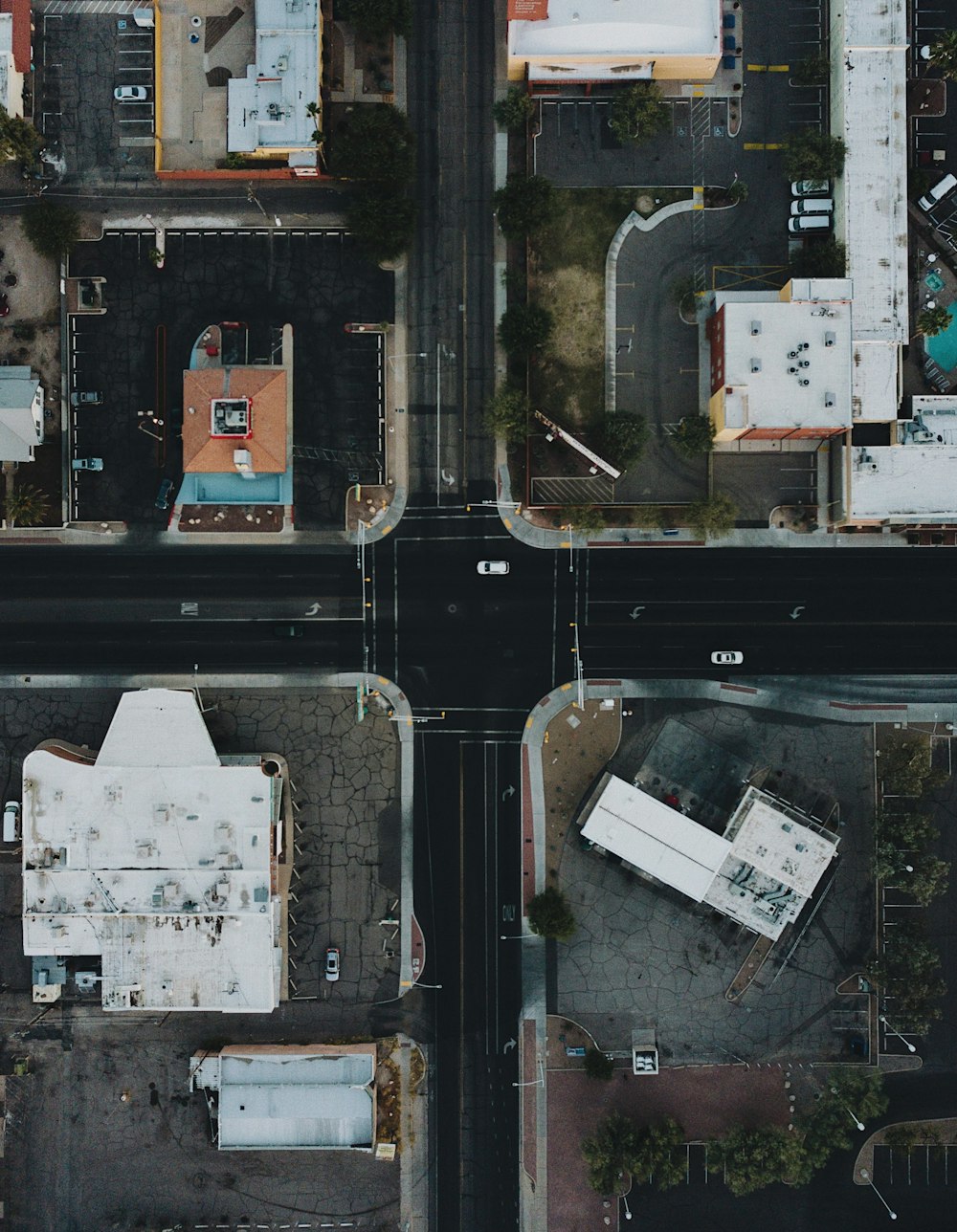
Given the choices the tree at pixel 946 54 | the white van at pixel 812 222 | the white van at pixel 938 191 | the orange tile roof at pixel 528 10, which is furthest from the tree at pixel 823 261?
the orange tile roof at pixel 528 10

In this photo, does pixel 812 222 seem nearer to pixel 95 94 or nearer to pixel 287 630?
pixel 287 630

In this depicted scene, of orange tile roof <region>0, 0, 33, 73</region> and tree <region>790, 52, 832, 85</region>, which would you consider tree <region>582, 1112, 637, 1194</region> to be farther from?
orange tile roof <region>0, 0, 33, 73</region>

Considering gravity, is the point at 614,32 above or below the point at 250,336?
above

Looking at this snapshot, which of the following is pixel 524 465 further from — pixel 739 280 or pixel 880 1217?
pixel 880 1217

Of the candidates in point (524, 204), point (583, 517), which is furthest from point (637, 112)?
point (583, 517)

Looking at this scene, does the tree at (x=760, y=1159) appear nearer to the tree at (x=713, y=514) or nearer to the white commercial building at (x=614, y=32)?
the tree at (x=713, y=514)
